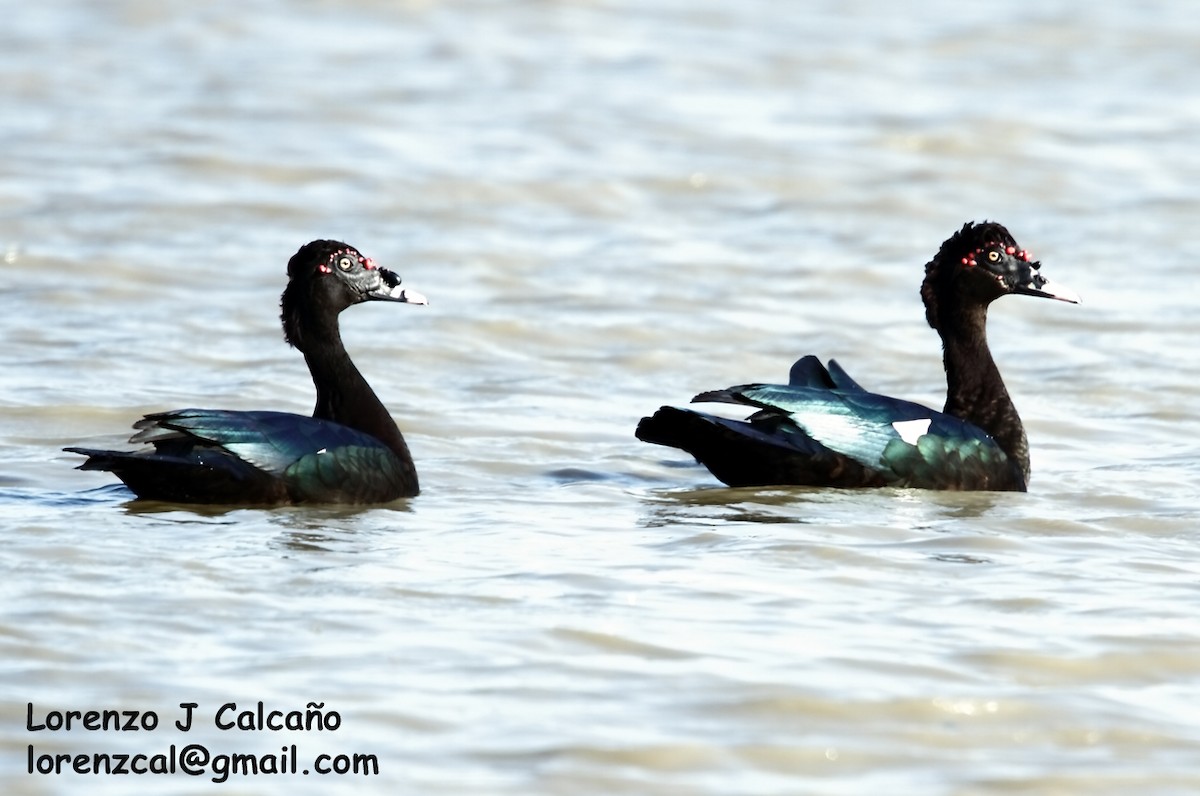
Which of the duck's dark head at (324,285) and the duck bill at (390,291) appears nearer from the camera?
the duck's dark head at (324,285)

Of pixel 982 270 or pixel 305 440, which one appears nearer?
pixel 305 440

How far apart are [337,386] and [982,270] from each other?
308 centimetres

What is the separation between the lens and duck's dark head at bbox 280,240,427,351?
396 inches

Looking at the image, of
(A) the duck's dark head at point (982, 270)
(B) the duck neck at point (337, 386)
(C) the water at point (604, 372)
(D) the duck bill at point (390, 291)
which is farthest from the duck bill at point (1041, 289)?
(B) the duck neck at point (337, 386)

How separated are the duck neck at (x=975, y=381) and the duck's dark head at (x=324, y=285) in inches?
98.9

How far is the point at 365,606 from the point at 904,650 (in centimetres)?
174

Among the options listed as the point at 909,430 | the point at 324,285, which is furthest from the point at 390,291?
the point at 909,430

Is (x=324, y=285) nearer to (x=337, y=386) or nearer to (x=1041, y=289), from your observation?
(x=337, y=386)

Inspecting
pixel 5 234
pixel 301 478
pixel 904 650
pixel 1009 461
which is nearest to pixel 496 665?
pixel 904 650

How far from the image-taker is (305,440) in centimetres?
912

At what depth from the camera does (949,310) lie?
10.8 metres

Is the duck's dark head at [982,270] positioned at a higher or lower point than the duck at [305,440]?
higher

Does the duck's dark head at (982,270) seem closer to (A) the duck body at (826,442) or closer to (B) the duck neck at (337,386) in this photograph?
(A) the duck body at (826,442)

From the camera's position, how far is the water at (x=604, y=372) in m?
6.46
